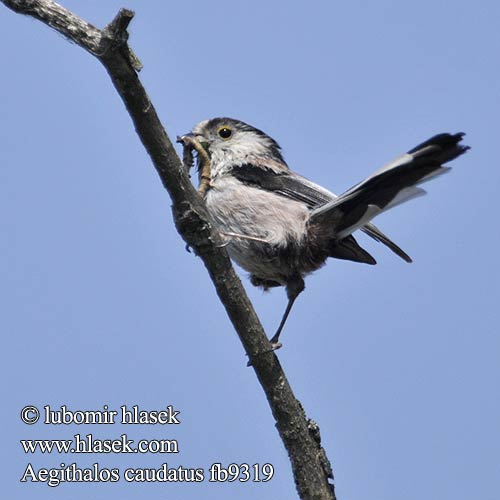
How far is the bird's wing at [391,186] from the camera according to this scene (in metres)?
4.74

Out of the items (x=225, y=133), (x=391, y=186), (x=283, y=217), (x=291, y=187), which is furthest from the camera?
(x=225, y=133)

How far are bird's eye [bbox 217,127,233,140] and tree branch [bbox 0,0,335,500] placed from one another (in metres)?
2.20

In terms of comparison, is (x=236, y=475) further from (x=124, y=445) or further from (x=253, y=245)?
(x=253, y=245)

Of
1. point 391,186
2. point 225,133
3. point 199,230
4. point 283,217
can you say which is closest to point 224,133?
point 225,133

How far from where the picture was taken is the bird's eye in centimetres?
674

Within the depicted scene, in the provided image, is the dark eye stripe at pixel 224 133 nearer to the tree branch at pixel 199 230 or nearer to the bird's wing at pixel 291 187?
the bird's wing at pixel 291 187

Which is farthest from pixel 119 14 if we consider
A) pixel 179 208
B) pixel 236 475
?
pixel 236 475

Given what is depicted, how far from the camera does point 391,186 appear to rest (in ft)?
17.3

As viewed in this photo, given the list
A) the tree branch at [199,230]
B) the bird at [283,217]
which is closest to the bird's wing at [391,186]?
the bird at [283,217]

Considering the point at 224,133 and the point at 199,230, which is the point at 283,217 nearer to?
the point at 224,133

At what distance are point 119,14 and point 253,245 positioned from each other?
242cm

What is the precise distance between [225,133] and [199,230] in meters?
2.35

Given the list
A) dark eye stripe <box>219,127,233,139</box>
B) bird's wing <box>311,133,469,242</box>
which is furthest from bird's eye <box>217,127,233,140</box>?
bird's wing <box>311,133,469,242</box>

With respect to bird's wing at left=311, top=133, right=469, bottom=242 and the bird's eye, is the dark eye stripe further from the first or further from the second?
bird's wing at left=311, top=133, right=469, bottom=242
